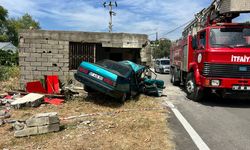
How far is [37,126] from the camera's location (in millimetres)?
→ 5828

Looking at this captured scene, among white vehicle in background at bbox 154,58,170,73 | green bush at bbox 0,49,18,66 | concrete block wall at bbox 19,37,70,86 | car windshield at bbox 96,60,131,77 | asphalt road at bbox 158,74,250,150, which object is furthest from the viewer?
white vehicle in background at bbox 154,58,170,73

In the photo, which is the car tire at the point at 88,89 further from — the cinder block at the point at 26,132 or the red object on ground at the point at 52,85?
the cinder block at the point at 26,132

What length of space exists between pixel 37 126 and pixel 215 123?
4417 millimetres

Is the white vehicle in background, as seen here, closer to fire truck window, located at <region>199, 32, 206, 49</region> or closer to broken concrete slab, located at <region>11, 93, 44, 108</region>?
fire truck window, located at <region>199, 32, 206, 49</region>

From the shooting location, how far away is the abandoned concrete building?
12.8m

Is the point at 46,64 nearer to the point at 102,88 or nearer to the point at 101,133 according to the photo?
the point at 102,88

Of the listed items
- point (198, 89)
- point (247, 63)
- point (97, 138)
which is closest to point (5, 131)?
point (97, 138)

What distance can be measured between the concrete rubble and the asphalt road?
2.60m

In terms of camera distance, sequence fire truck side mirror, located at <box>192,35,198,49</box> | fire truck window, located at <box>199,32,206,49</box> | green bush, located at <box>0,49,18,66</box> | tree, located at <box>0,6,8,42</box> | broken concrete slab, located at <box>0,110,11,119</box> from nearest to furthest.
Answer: broken concrete slab, located at <box>0,110,11,119</box> → fire truck window, located at <box>199,32,206,49</box> → fire truck side mirror, located at <box>192,35,198,49</box> → green bush, located at <box>0,49,18,66</box> → tree, located at <box>0,6,8,42</box>

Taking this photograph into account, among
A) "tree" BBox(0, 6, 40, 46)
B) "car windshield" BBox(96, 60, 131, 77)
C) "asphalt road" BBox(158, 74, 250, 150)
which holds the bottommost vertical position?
"asphalt road" BBox(158, 74, 250, 150)

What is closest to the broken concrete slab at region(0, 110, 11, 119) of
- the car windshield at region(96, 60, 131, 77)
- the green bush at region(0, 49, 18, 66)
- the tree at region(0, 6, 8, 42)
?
the car windshield at region(96, 60, 131, 77)

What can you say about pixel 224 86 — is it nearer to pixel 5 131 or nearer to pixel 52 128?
pixel 52 128

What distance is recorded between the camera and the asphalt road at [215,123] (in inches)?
220

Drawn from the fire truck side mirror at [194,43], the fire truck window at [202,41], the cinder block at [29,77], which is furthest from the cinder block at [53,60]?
the fire truck window at [202,41]
